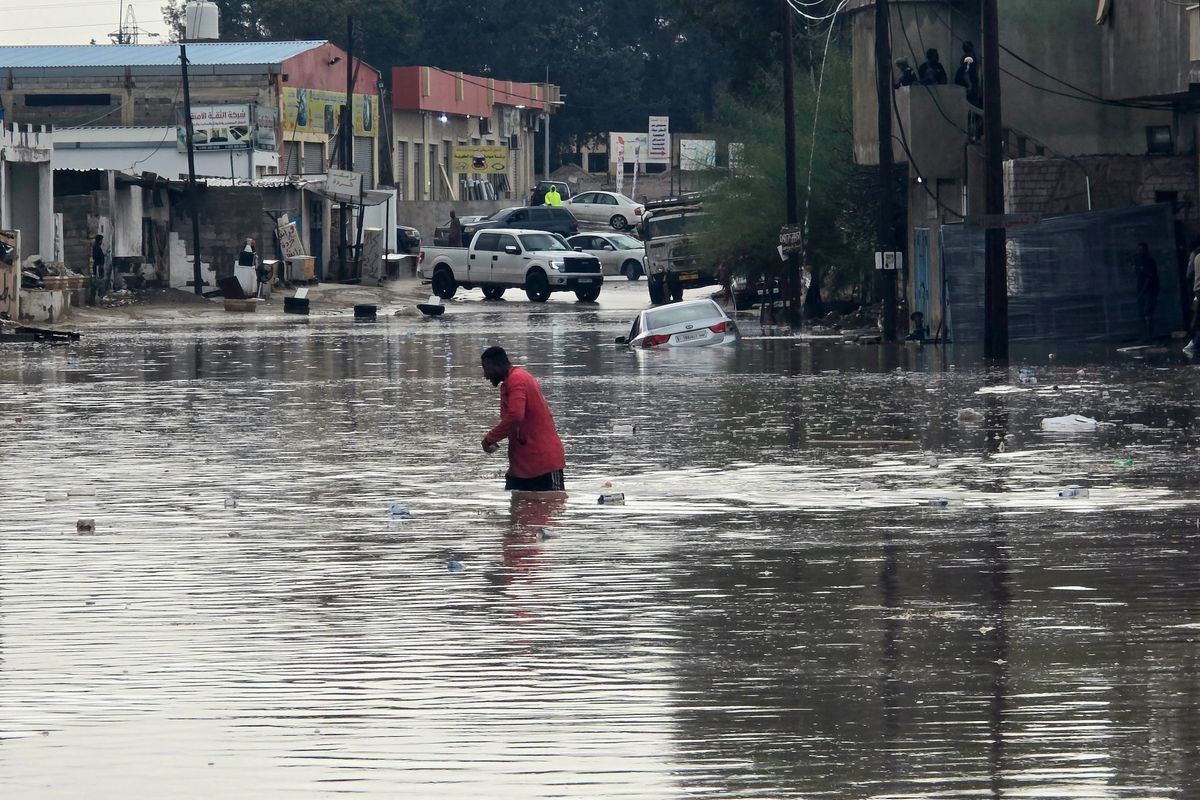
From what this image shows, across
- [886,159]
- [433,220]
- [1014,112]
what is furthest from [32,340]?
[433,220]

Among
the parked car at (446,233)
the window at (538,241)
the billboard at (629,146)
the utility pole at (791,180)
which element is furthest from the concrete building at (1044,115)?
the billboard at (629,146)

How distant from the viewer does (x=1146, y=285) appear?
3288 centimetres

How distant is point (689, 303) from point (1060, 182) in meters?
6.65

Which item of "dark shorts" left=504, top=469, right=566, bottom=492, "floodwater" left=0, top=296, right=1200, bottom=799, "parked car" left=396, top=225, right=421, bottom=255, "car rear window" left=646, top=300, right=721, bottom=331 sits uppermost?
"parked car" left=396, top=225, right=421, bottom=255

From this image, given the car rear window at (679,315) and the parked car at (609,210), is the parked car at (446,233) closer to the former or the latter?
the parked car at (609,210)

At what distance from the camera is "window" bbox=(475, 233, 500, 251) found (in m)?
59.5

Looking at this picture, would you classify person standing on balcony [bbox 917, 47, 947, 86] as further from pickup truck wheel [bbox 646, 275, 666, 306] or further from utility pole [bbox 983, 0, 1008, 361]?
pickup truck wheel [bbox 646, 275, 666, 306]

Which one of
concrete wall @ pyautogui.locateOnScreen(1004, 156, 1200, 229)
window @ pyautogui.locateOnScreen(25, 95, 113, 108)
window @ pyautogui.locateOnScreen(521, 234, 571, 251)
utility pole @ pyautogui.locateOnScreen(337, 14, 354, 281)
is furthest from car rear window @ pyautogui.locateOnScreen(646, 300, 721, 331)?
window @ pyautogui.locateOnScreen(25, 95, 113, 108)

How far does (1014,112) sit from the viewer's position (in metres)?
37.4

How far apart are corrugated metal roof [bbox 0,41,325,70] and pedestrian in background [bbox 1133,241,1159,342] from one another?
44051 millimetres

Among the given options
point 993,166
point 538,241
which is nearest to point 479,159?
point 538,241

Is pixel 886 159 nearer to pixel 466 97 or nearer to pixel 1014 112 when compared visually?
pixel 1014 112

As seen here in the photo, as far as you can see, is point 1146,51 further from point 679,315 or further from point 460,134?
point 460,134

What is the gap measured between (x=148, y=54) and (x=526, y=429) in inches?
2576
